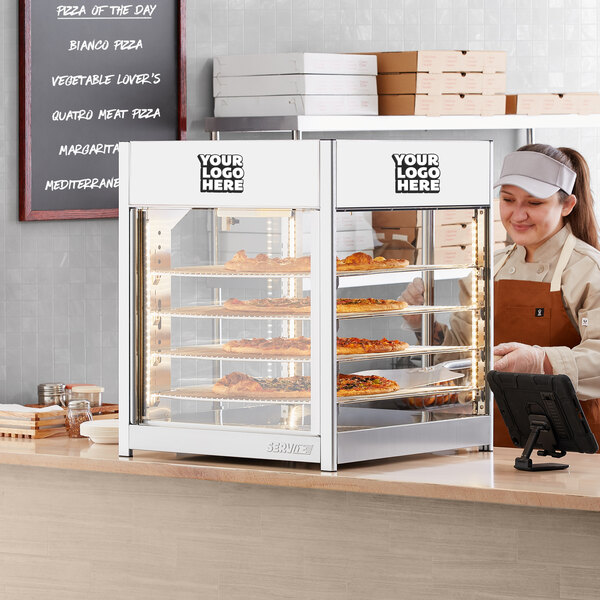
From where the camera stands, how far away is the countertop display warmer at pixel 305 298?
304 centimetres

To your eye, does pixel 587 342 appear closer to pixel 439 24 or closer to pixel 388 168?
pixel 388 168

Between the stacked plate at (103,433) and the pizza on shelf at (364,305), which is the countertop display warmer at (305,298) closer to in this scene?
the pizza on shelf at (364,305)

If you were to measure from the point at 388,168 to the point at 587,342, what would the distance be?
4.90 feet

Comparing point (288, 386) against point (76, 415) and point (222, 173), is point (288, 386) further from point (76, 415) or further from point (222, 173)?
point (76, 415)

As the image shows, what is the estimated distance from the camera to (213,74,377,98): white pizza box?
14.4 ft

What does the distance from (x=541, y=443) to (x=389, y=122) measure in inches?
78.6

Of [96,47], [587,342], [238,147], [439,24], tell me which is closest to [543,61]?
[439,24]

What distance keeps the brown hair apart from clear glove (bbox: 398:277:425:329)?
5.08ft

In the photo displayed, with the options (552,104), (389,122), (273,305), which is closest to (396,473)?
(273,305)

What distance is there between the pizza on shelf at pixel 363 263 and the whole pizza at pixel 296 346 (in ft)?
0.71

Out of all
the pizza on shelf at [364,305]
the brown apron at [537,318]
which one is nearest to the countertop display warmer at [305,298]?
the pizza on shelf at [364,305]

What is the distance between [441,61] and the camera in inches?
178

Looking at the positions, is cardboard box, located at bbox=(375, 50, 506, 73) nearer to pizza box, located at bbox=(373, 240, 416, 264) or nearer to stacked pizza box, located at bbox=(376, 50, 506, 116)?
stacked pizza box, located at bbox=(376, 50, 506, 116)

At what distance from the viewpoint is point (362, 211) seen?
3070mm
